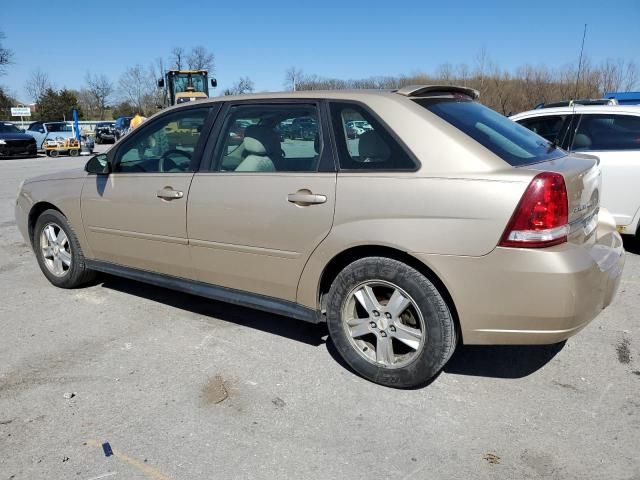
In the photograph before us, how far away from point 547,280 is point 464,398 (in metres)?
0.89

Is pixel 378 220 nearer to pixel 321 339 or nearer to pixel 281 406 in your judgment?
pixel 281 406

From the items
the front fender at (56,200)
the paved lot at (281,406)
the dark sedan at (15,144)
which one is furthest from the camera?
the dark sedan at (15,144)

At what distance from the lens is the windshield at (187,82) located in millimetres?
25250

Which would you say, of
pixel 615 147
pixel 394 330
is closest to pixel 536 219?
pixel 394 330

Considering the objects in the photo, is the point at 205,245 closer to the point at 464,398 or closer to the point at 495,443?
the point at 464,398

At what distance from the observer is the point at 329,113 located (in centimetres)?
332

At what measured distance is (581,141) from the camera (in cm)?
607

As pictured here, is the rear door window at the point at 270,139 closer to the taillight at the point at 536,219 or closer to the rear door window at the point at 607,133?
the taillight at the point at 536,219

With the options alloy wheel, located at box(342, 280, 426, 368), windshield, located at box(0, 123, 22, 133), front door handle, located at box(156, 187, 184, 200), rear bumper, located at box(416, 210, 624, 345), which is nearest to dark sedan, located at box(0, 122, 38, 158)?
windshield, located at box(0, 123, 22, 133)

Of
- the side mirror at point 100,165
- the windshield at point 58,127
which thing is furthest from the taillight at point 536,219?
the windshield at point 58,127

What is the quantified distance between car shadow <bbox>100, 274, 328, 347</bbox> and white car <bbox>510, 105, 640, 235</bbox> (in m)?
3.76

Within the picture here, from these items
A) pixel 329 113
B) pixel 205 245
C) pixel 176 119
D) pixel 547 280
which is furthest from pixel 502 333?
pixel 176 119

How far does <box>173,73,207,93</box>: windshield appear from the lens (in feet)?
82.8

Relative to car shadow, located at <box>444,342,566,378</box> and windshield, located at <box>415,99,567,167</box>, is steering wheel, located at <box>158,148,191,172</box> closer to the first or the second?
windshield, located at <box>415,99,567,167</box>
